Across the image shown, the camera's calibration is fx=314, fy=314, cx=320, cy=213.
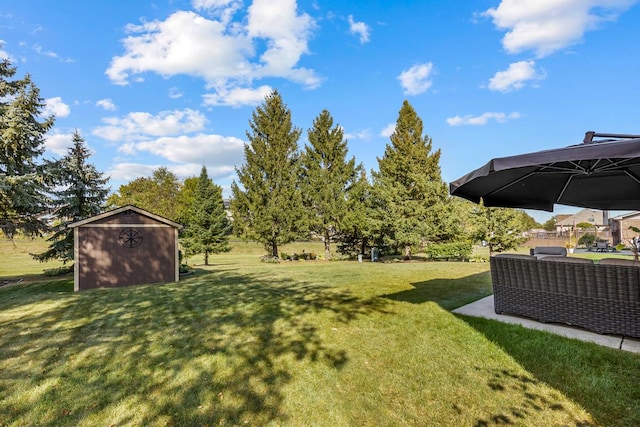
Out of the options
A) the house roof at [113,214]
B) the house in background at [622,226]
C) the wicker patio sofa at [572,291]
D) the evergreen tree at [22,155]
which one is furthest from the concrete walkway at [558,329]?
the house in background at [622,226]

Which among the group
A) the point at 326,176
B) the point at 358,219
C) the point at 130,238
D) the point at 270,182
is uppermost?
the point at 326,176

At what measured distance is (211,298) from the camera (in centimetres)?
720

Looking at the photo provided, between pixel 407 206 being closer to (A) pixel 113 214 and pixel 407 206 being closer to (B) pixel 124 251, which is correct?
(B) pixel 124 251

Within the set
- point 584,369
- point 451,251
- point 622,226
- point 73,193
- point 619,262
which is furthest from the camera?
point 622,226

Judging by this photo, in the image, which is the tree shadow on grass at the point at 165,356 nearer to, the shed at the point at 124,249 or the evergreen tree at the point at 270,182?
the shed at the point at 124,249

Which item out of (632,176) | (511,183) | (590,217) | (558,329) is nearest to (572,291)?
(558,329)

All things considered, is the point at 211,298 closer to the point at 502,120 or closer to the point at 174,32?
the point at 174,32

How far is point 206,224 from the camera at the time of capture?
21.7m

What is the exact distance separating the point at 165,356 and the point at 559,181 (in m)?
6.29

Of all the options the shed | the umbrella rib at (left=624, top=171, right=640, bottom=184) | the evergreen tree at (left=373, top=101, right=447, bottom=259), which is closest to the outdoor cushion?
the umbrella rib at (left=624, top=171, right=640, bottom=184)

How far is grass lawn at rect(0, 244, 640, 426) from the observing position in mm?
2533

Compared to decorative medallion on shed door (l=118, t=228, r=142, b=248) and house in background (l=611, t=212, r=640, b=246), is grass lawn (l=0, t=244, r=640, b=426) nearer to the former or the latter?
decorative medallion on shed door (l=118, t=228, r=142, b=248)

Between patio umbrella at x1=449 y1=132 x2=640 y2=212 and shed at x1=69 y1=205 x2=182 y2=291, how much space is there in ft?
32.7

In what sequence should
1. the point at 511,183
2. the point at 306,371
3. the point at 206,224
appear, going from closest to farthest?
the point at 306,371 < the point at 511,183 < the point at 206,224
